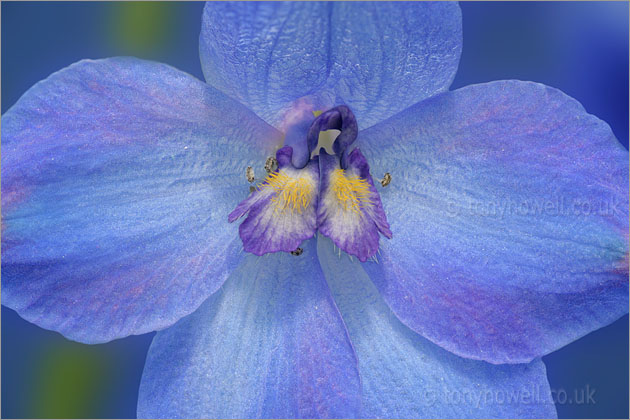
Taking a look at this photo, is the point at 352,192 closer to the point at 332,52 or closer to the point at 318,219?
the point at 318,219

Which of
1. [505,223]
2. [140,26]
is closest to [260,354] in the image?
[505,223]

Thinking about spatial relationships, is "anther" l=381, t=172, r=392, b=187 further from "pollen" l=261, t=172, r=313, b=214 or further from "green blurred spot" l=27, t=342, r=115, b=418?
"green blurred spot" l=27, t=342, r=115, b=418

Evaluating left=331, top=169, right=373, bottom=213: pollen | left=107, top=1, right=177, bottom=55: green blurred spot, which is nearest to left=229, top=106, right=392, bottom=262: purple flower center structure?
left=331, top=169, right=373, bottom=213: pollen

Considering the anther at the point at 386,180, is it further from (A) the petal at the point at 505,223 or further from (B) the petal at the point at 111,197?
(B) the petal at the point at 111,197

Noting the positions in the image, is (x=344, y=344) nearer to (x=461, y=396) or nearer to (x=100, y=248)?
(x=461, y=396)

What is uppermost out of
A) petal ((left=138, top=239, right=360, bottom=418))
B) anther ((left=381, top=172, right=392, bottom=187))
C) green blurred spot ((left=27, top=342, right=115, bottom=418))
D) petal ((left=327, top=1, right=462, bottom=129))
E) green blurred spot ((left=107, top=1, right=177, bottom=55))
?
petal ((left=327, top=1, right=462, bottom=129))

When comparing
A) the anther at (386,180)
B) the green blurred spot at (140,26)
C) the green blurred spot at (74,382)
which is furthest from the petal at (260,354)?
the green blurred spot at (140,26)
